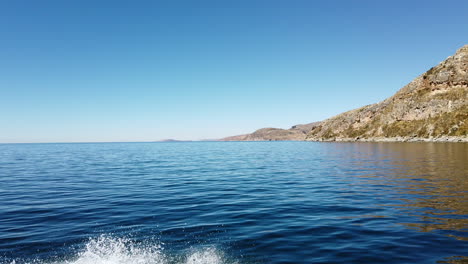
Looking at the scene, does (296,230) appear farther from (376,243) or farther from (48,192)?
(48,192)

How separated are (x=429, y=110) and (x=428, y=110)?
24.9 inches

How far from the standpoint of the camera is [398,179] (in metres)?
28.3

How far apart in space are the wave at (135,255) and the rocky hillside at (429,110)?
13334cm

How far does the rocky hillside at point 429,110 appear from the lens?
128 metres

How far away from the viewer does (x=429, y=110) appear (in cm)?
14588

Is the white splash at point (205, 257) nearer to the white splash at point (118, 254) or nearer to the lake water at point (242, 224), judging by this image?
the lake water at point (242, 224)

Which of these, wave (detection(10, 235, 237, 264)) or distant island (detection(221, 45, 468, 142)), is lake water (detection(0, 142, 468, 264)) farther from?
distant island (detection(221, 45, 468, 142))

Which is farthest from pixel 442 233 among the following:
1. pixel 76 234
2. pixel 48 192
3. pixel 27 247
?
pixel 48 192

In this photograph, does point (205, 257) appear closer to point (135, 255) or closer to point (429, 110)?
point (135, 255)

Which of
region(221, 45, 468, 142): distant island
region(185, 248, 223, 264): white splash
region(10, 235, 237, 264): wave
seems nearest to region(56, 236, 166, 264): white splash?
region(10, 235, 237, 264): wave

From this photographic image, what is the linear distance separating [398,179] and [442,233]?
1766cm

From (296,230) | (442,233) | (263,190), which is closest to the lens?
(442,233)

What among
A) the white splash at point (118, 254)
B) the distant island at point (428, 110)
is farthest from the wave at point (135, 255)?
the distant island at point (428, 110)

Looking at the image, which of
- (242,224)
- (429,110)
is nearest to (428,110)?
(429,110)
